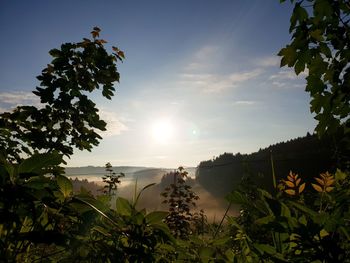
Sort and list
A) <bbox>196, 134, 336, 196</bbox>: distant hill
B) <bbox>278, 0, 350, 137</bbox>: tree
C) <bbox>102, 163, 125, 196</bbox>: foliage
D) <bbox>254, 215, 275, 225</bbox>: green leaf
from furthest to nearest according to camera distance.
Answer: <bbox>196, 134, 336, 196</bbox>: distant hill < <bbox>102, 163, 125, 196</bbox>: foliage < <bbox>278, 0, 350, 137</bbox>: tree < <bbox>254, 215, 275, 225</bbox>: green leaf

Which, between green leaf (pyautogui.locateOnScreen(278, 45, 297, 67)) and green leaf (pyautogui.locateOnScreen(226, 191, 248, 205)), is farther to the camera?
green leaf (pyautogui.locateOnScreen(278, 45, 297, 67))

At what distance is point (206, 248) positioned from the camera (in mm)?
1032

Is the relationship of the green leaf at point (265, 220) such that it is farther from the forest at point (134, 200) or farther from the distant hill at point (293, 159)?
the distant hill at point (293, 159)

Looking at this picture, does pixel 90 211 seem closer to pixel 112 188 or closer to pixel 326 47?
pixel 326 47

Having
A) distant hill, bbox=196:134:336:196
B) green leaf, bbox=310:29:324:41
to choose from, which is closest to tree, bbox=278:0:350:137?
green leaf, bbox=310:29:324:41

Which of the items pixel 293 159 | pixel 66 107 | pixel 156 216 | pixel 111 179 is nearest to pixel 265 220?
pixel 156 216

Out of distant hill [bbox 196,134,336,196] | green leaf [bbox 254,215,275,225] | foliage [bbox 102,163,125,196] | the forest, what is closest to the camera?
the forest

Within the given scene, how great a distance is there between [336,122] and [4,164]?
2418 millimetres

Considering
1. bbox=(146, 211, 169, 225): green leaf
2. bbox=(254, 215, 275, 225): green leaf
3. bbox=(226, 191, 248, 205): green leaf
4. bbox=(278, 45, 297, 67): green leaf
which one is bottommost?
bbox=(254, 215, 275, 225): green leaf

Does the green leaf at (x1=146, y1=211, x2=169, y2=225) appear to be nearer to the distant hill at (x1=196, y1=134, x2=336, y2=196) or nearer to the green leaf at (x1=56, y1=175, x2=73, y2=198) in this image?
the green leaf at (x1=56, y1=175, x2=73, y2=198)

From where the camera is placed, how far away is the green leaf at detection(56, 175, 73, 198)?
724 millimetres

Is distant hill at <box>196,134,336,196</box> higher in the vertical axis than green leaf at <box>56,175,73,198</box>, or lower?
higher

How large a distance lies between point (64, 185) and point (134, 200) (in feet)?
1.77

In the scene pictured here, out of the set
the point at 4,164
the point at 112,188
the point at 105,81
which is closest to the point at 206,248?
the point at 4,164
